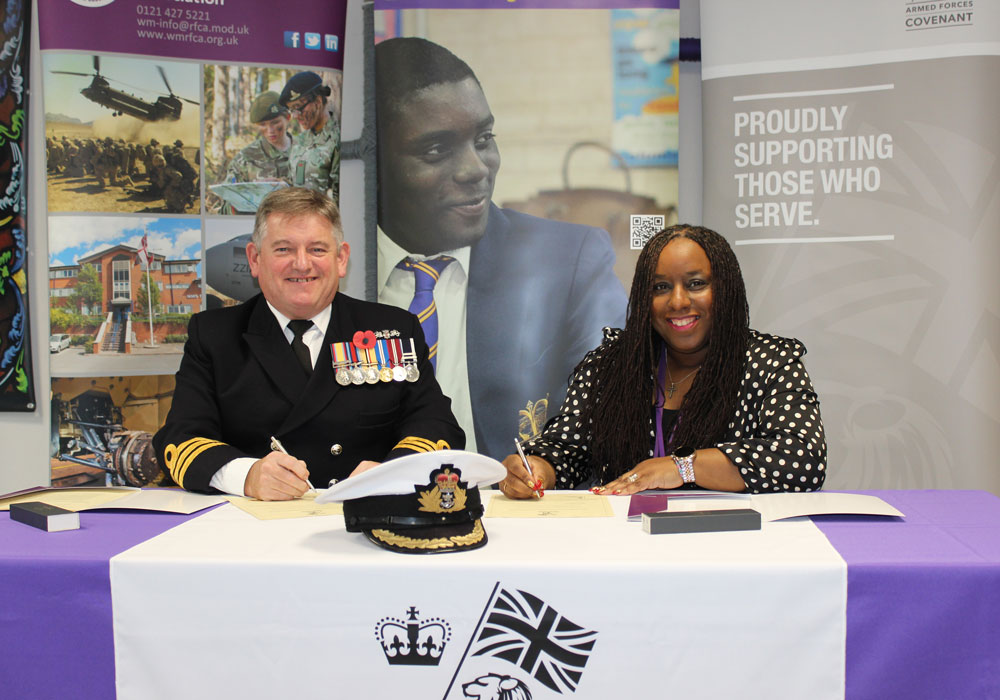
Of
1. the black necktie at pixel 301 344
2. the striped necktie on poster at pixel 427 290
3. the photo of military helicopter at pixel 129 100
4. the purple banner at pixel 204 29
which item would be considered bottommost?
the black necktie at pixel 301 344

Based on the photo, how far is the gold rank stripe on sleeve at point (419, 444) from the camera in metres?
2.09

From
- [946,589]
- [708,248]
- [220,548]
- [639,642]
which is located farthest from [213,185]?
[946,589]

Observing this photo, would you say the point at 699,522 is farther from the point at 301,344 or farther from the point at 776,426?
the point at 301,344

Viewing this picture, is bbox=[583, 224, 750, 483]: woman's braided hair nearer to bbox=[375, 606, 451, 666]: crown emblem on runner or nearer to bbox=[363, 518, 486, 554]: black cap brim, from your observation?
bbox=[363, 518, 486, 554]: black cap brim

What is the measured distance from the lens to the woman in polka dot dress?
2131 millimetres

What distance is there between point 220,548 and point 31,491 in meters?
0.87

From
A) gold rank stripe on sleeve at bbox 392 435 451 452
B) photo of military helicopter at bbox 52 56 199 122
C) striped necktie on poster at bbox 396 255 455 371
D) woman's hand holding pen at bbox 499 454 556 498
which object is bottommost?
woman's hand holding pen at bbox 499 454 556 498

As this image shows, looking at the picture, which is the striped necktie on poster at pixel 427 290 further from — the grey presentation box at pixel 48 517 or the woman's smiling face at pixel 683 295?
the grey presentation box at pixel 48 517

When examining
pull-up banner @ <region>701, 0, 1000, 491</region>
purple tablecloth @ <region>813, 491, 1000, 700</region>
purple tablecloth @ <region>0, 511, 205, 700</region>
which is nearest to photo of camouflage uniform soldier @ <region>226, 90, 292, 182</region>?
pull-up banner @ <region>701, 0, 1000, 491</region>

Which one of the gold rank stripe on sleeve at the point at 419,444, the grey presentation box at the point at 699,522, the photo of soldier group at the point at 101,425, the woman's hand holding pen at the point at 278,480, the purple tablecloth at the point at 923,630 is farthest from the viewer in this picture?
the photo of soldier group at the point at 101,425

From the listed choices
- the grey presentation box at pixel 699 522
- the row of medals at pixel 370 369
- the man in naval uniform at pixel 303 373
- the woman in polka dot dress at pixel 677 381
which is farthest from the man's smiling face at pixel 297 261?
the grey presentation box at pixel 699 522

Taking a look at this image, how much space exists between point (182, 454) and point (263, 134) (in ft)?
5.17

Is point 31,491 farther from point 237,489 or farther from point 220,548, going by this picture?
point 220,548

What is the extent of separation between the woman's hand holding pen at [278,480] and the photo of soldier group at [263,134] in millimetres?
1581
